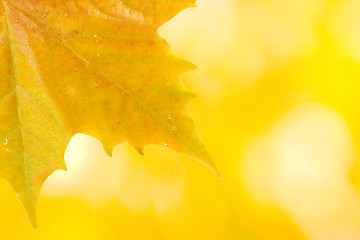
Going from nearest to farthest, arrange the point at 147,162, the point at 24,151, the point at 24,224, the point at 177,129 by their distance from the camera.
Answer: the point at 177,129 < the point at 24,151 < the point at 24,224 < the point at 147,162

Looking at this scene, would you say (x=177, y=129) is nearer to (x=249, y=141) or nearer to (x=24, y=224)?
(x=24, y=224)

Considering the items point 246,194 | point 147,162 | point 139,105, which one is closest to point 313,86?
point 246,194

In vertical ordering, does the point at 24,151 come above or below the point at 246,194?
above

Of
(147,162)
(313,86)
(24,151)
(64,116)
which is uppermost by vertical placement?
(313,86)

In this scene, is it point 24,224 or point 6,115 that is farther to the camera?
point 24,224

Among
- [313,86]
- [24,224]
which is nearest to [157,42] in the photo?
[24,224]

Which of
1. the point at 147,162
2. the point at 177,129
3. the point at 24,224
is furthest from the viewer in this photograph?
the point at 147,162

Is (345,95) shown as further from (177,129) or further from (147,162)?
(177,129)
